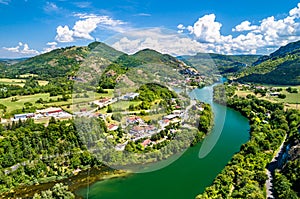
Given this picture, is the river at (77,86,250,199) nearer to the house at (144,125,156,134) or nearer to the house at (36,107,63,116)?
the house at (144,125,156,134)

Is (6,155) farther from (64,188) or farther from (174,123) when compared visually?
(174,123)

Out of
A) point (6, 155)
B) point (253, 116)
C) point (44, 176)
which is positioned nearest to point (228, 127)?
point (253, 116)

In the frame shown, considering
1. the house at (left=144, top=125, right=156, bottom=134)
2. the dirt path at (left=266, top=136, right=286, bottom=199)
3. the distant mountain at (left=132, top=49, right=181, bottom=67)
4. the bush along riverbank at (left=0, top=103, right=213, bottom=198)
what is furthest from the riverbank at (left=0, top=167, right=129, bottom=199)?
the distant mountain at (left=132, top=49, right=181, bottom=67)

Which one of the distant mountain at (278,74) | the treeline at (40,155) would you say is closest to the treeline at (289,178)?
the treeline at (40,155)

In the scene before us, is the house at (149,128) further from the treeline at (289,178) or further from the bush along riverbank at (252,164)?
the treeline at (289,178)

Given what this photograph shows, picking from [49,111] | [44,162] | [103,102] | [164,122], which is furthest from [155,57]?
[49,111]
